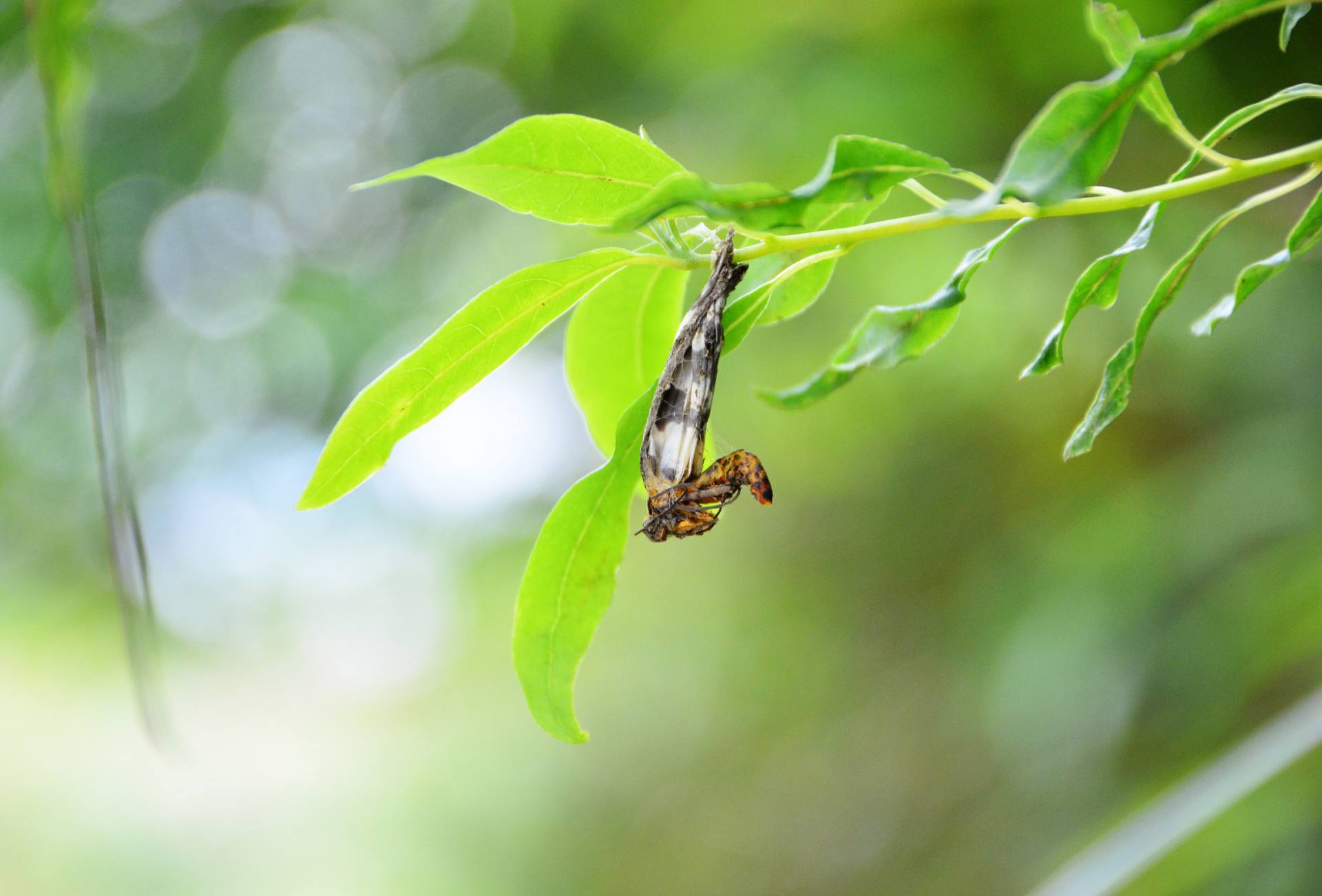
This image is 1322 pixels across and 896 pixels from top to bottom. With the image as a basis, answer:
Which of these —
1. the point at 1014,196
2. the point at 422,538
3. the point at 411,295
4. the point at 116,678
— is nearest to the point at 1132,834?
the point at 1014,196

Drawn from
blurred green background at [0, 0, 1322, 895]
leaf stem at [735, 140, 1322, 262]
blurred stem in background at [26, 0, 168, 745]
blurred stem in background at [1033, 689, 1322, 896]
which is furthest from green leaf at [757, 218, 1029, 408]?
blurred green background at [0, 0, 1322, 895]

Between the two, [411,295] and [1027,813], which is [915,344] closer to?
[1027,813]

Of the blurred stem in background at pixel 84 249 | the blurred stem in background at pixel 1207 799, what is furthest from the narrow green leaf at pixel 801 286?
the blurred stem in background at pixel 1207 799

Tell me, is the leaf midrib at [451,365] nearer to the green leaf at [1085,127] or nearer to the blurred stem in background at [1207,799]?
the green leaf at [1085,127]

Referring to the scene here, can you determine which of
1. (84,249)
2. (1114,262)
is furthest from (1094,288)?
(84,249)

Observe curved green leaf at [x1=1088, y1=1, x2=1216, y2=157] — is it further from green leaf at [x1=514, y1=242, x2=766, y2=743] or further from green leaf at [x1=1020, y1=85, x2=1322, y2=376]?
green leaf at [x1=514, y1=242, x2=766, y2=743]
